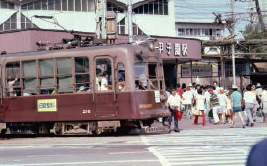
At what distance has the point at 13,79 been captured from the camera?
60.7ft

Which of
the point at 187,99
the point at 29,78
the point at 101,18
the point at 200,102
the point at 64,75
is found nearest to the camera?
the point at 64,75

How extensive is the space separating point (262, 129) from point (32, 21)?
32.9 meters

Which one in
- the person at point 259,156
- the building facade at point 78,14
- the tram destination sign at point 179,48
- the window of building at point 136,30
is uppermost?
the building facade at point 78,14

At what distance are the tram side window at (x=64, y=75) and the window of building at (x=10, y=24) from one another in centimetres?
3151

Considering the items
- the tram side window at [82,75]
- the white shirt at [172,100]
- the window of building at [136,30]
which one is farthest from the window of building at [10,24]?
the tram side window at [82,75]

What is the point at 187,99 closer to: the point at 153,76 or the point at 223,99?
the point at 223,99

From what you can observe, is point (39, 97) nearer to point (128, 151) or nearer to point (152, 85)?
point (152, 85)

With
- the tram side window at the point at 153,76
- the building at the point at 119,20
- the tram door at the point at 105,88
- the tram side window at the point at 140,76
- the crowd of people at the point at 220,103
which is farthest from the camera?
the building at the point at 119,20

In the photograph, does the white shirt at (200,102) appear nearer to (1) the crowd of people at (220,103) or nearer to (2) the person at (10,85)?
(1) the crowd of people at (220,103)

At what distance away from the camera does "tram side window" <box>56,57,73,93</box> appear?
1769 centimetres

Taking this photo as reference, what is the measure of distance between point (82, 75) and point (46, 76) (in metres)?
1.37

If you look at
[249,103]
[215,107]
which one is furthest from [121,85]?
[215,107]

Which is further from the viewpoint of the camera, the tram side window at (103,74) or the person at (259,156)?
the tram side window at (103,74)

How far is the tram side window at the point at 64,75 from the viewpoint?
696 inches
